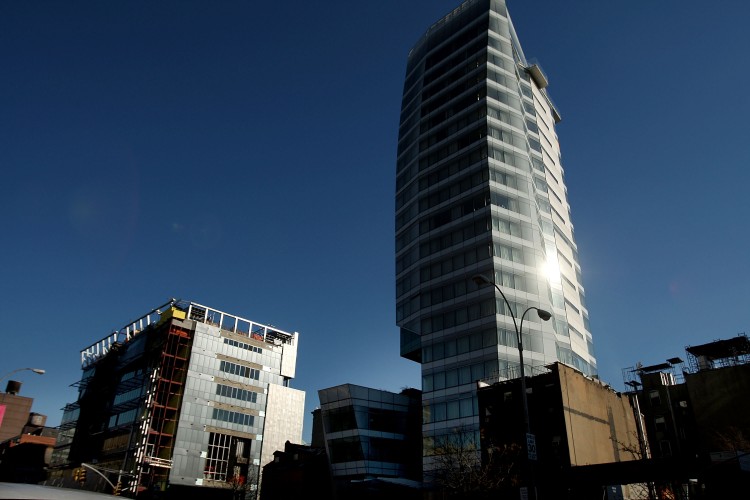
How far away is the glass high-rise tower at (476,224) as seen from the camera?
73250 mm

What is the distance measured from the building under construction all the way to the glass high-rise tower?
3064 cm

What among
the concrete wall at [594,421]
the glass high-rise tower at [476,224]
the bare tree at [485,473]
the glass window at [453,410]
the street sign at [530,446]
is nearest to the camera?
the street sign at [530,446]

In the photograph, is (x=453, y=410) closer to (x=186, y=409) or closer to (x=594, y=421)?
(x=594, y=421)

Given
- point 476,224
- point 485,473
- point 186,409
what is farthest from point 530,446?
point 186,409

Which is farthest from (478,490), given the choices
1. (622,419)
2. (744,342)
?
(744,342)

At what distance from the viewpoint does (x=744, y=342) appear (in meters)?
70.1

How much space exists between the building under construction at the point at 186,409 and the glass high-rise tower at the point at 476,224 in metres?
30.6

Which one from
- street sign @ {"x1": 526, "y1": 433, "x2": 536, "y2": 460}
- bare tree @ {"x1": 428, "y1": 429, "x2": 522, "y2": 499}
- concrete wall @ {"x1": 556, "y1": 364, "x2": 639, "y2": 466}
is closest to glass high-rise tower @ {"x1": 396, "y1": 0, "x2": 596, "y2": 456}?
concrete wall @ {"x1": 556, "y1": 364, "x2": 639, "y2": 466}

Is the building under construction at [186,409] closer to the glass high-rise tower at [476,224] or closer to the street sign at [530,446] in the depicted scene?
the glass high-rise tower at [476,224]

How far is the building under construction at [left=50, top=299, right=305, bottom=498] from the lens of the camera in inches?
3469

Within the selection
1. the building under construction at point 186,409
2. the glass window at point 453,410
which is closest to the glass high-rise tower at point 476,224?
the glass window at point 453,410

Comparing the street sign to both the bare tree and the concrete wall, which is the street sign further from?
the concrete wall

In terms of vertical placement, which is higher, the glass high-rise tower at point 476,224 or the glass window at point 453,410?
the glass high-rise tower at point 476,224

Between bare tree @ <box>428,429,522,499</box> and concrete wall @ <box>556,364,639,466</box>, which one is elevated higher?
concrete wall @ <box>556,364,639,466</box>
